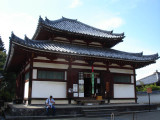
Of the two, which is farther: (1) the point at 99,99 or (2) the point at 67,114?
(1) the point at 99,99

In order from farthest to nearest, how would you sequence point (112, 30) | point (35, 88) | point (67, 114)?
point (112, 30) → point (35, 88) → point (67, 114)

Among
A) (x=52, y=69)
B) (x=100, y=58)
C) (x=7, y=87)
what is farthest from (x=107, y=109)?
(x=7, y=87)

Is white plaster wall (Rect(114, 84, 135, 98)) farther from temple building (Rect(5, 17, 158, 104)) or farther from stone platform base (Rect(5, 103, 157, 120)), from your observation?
stone platform base (Rect(5, 103, 157, 120))

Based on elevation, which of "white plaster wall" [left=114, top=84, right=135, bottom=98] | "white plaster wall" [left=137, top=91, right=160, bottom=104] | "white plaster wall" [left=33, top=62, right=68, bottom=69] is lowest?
"white plaster wall" [left=137, top=91, right=160, bottom=104]

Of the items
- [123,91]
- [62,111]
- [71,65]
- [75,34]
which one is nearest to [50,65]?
[71,65]

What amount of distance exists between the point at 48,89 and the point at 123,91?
296 inches

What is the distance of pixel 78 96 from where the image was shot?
1510cm

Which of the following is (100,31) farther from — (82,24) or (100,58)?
(100,58)

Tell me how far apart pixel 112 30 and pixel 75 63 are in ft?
26.1

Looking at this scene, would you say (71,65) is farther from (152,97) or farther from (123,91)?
(152,97)

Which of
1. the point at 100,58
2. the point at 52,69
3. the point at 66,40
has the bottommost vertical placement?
the point at 52,69

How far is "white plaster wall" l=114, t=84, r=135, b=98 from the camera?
54.7 ft

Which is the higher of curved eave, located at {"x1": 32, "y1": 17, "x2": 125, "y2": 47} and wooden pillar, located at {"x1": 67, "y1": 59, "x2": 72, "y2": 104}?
curved eave, located at {"x1": 32, "y1": 17, "x2": 125, "y2": 47}

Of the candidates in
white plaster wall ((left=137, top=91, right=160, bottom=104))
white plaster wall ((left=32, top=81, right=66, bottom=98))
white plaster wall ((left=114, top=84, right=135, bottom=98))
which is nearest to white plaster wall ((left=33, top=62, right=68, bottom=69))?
white plaster wall ((left=32, top=81, right=66, bottom=98))
